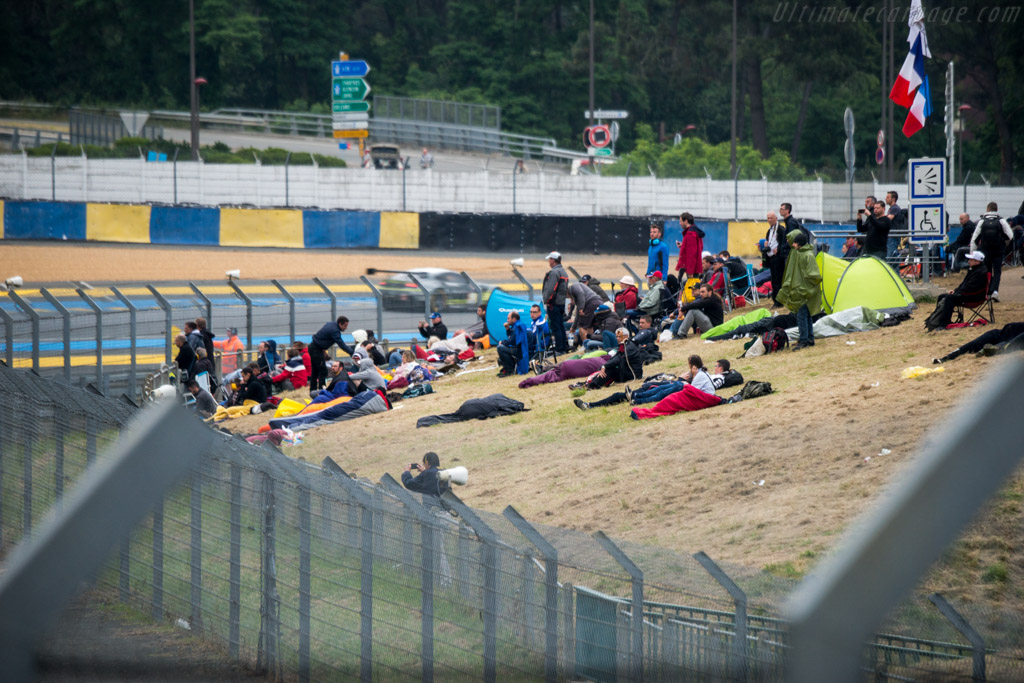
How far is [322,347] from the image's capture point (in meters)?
20.8

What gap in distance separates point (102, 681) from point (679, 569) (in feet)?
7.53

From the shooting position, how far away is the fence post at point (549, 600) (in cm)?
475

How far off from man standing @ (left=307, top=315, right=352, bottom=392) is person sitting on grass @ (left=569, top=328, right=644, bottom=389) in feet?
19.3

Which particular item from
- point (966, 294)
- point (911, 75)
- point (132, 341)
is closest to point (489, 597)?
point (966, 294)

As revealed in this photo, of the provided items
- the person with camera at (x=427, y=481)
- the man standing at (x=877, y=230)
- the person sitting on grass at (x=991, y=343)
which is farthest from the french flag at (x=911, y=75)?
the person with camera at (x=427, y=481)

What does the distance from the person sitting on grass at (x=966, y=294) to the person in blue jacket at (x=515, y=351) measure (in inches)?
264

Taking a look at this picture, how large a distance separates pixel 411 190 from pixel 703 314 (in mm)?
18317

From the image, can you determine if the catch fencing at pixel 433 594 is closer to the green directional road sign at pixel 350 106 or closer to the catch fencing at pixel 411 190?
the catch fencing at pixel 411 190

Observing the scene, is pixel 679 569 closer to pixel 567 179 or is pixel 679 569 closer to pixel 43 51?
pixel 567 179

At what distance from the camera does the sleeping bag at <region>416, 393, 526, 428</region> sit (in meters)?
16.1

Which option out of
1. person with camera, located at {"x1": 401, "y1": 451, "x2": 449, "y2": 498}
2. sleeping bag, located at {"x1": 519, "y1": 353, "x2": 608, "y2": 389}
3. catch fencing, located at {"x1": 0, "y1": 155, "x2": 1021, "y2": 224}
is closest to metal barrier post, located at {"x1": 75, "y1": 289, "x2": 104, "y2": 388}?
sleeping bag, located at {"x1": 519, "y1": 353, "x2": 608, "y2": 389}

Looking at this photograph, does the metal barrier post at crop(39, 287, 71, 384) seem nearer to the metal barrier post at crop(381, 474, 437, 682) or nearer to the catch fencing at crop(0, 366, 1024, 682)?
the catch fencing at crop(0, 366, 1024, 682)

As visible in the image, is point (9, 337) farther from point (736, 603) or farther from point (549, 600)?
point (736, 603)

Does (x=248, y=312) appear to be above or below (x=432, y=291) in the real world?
below
